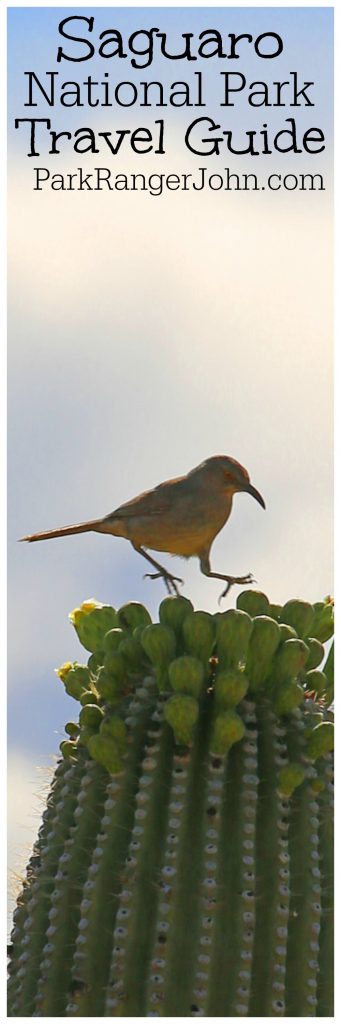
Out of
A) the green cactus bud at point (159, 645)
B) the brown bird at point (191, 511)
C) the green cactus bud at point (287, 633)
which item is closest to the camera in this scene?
the green cactus bud at point (159, 645)

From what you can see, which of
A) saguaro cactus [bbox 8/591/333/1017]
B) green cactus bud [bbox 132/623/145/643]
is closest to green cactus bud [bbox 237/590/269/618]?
saguaro cactus [bbox 8/591/333/1017]

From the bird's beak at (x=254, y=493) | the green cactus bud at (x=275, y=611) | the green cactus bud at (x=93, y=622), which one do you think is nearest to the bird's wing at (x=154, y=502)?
the bird's beak at (x=254, y=493)

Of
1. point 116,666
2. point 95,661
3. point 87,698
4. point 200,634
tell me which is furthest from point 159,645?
point 95,661

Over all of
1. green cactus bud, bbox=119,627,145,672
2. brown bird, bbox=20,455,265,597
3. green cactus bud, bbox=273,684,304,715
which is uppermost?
brown bird, bbox=20,455,265,597

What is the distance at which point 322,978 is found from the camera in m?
3.45

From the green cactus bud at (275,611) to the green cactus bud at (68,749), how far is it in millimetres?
698

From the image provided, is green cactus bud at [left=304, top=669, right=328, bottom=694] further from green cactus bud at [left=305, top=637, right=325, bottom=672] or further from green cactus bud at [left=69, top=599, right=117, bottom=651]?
green cactus bud at [left=69, top=599, right=117, bottom=651]

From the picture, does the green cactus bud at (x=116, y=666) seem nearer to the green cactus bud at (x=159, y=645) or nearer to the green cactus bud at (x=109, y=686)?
the green cactus bud at (x=109, y=686)

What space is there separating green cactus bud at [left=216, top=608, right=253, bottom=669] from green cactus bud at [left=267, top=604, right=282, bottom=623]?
338 millimetres

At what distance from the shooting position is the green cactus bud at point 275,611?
154 inches

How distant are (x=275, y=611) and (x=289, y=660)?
1.11 feet

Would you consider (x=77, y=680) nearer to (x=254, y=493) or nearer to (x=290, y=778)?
(x=290, y=778)

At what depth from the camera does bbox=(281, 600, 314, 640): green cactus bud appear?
154 inches

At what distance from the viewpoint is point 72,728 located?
3.96 m
